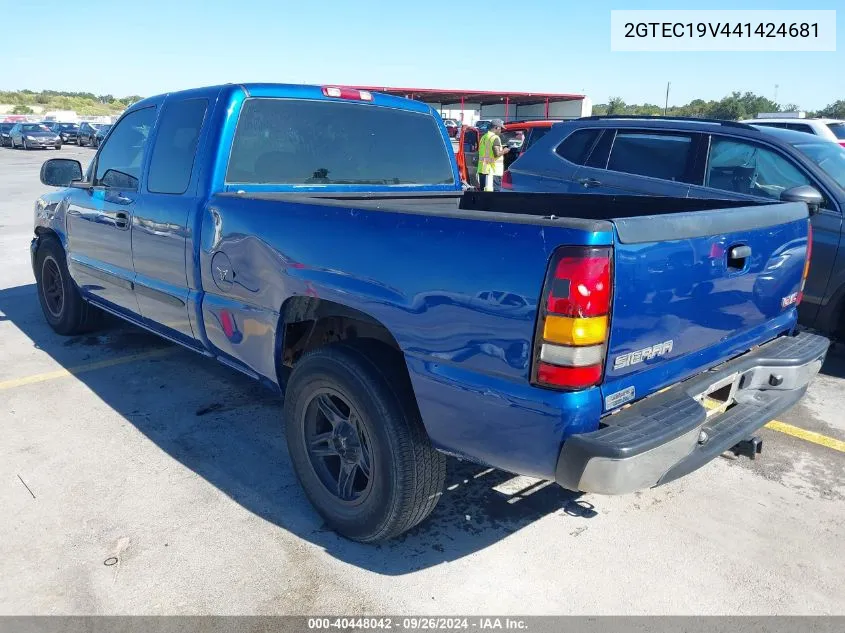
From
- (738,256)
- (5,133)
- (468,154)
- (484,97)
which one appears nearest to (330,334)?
(738,256)

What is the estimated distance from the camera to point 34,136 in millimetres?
35906

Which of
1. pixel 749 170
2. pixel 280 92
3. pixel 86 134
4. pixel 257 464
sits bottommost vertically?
pixel 257 464

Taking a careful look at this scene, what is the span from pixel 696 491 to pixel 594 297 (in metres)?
1.79

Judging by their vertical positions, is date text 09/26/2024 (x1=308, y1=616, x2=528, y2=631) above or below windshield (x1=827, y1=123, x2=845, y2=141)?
below

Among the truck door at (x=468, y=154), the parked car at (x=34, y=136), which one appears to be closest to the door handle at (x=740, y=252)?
the truck door at (x=468, y=154)

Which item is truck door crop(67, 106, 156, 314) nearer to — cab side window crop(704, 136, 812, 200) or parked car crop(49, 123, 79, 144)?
cab side window crop(704, 136, 812, 200)

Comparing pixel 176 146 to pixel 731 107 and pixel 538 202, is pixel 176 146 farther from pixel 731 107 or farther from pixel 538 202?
pixel 731 107

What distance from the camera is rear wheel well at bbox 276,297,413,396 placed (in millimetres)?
2650

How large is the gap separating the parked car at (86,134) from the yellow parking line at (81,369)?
126 ft

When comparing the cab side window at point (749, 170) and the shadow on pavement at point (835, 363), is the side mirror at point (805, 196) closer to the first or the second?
the cab side window at point (749, 170)

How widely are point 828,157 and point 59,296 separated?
260 inches

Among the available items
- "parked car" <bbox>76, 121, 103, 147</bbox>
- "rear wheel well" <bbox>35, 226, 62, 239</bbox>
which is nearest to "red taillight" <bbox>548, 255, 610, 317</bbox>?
"rear wheel well" <bbox>35, 226, 62, 239</bbox>

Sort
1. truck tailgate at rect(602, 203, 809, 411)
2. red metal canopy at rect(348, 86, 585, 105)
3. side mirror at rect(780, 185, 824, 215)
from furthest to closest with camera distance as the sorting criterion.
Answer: red metal canopy at rect(348, 86, 585, 105) → side mirror at rect(780, 185, 824, 215) → truck tailgate at rect(602, 203, 809, 411)

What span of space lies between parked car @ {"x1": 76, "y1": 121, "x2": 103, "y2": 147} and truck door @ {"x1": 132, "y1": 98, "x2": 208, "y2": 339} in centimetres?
3953
